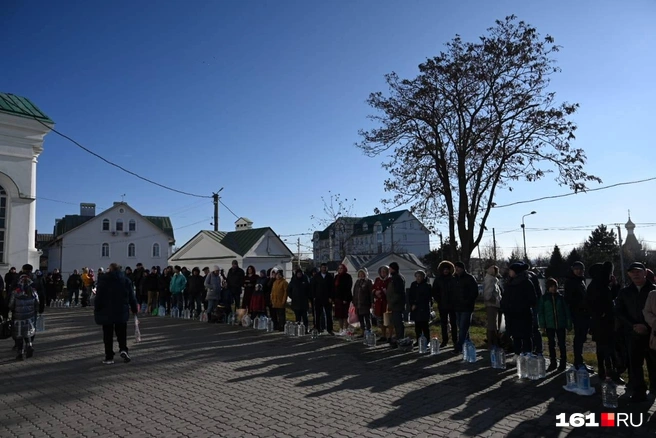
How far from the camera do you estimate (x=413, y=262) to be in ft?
117

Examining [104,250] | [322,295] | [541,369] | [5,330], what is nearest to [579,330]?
[541,369]

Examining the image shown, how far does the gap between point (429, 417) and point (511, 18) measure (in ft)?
58.6

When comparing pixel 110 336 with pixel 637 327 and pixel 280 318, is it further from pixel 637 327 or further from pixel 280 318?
pixel 637 327

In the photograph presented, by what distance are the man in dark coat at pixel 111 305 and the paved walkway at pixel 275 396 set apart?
1.59 ft

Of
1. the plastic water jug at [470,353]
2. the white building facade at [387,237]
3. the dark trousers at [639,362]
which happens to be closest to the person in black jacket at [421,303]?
the plastic water jug at [470,353]

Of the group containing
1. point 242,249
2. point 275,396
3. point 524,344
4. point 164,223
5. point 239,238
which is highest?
point 164,223

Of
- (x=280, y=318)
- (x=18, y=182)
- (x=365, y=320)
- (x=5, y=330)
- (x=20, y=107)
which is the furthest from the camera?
(x=20, y=107)

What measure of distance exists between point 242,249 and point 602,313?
2911cm

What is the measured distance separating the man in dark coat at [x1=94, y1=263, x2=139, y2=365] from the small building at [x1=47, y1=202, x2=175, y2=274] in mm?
40818

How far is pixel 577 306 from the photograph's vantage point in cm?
809

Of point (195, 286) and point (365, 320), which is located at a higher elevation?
point (195, 286)

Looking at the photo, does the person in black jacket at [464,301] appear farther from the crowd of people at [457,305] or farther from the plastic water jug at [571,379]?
the plastic water jug at [571,379]

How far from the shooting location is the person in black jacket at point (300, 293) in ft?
45.0

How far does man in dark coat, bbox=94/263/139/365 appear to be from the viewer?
362 inches
